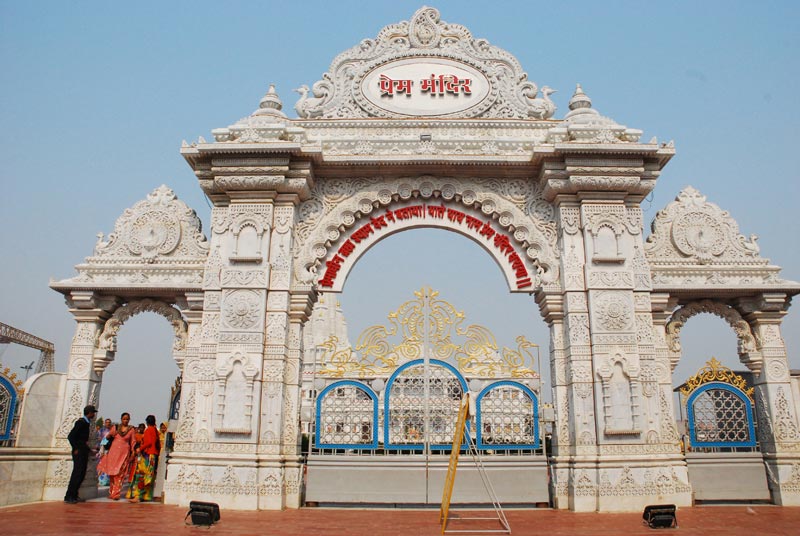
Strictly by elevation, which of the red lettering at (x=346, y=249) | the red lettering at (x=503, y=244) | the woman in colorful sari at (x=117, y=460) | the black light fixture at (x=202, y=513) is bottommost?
the black light fixture at (x=202, y=513)

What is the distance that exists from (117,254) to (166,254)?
823mm

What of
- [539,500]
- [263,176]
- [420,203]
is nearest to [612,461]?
[539,500]

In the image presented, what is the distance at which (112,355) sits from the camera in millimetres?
9625

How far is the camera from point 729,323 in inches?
379

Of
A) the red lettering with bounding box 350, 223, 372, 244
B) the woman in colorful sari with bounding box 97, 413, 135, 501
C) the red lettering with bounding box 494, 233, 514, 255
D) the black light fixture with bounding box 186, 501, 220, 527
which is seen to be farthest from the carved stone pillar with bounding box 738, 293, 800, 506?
the woman in colorful sari with bounding box 97, 413, 135, 501

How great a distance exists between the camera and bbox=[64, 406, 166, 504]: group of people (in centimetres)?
854

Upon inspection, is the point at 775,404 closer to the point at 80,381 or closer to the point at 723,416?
the point at 723,416

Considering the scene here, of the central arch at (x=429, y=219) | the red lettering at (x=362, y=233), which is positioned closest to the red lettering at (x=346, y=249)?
the central arch at (x=429, y=219)

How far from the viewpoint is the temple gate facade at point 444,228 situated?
8383mm

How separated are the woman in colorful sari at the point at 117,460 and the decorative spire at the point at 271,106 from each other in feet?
17.7

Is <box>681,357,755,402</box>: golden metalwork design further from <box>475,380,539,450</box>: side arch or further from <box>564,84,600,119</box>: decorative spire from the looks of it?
<box>564,84,600,119</box>: decorative spire

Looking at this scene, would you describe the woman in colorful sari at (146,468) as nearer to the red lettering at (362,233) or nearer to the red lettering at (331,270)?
the red lettering at (331,270)

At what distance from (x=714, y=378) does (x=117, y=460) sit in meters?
9.21

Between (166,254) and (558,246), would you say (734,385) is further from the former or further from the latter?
(166,254)
